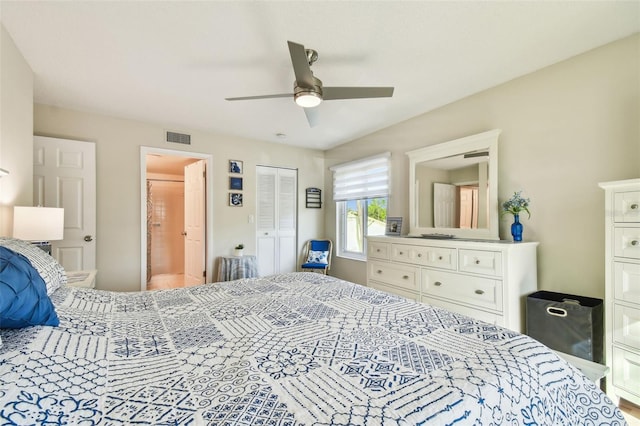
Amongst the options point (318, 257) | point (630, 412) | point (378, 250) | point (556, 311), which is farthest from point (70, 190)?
point (630, 412)

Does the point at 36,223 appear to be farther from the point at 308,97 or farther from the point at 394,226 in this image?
the point at 394,226

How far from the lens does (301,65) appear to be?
6.08 ft

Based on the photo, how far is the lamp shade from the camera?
2.10 m

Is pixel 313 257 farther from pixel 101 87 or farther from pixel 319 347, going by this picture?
pixel 319 347

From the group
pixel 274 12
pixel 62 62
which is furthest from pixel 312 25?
pixel 62 62

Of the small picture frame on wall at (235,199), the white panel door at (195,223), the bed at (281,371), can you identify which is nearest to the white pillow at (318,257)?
the small picture frame on wall at (235,199)

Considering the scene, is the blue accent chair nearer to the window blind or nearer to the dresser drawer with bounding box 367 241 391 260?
the window blind

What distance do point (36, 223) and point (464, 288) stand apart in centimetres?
343

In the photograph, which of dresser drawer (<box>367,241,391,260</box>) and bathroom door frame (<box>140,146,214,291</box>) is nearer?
dresser drawer (<box>367,241,391,260</box>)

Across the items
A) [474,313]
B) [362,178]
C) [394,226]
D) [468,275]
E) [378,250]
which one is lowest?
[474,313]

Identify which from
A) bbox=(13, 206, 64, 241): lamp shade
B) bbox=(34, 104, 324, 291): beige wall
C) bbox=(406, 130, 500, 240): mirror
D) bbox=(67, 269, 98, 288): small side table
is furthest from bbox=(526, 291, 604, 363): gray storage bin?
bbox=(13, 206, 64, 241): lamp shade

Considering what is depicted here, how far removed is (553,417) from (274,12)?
2.30 meters

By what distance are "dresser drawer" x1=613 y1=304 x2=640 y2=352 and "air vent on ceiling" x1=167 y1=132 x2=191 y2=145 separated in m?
4.63

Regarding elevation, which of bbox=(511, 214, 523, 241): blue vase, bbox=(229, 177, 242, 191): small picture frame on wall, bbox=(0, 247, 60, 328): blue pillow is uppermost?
bbox=(229, 177, 242, 191): small picture frame on wall
